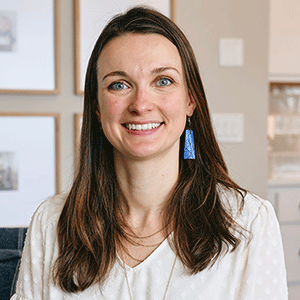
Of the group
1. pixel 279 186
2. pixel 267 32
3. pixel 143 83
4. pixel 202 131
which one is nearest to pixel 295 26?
pixel 267 32

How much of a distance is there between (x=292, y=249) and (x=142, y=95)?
183 centimetres

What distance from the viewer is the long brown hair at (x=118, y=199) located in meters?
1.09

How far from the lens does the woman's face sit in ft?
3.40

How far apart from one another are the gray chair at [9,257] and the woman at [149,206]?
11cm

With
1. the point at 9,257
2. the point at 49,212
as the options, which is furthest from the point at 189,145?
the point at 9,257

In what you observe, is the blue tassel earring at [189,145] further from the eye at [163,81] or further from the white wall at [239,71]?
the white wall at [239,71]

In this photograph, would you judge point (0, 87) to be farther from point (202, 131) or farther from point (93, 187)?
point (202, 131)

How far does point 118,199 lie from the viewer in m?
1.21

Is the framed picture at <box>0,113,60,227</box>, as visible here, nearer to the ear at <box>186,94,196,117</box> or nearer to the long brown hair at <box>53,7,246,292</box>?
the long brown hair at <box>53,7,246,292</box>

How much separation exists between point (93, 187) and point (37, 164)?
1085mm

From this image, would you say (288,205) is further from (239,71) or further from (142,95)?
(142,95)

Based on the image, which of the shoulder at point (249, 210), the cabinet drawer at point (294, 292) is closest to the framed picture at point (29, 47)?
the shoulder at point (249, 210)

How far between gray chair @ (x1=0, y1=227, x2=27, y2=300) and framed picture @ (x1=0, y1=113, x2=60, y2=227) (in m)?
0.85

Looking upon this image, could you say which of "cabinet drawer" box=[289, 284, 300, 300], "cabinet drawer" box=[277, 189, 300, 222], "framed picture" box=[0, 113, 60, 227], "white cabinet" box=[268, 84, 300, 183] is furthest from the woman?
"white cabinet" box=[268, 84, 300, 183]
